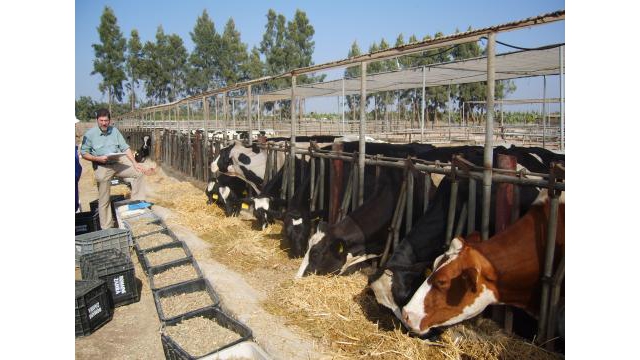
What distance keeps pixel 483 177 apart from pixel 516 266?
2.64ft

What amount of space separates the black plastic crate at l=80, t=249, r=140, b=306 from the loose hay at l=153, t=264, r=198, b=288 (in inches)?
9.8

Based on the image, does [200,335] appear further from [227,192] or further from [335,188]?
A: [227,192]

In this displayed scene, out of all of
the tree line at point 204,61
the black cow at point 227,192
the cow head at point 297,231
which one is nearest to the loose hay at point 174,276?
the cow head at point 297,231

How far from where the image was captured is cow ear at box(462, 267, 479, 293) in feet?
10.7

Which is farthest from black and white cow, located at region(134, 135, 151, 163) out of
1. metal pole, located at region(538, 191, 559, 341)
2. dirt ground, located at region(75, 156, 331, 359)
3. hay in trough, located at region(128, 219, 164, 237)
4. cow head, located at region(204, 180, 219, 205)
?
metal pole, located at region(538, 191, 559, 341)

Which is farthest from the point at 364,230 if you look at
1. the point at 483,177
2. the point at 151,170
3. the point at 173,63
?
the point at 173,63

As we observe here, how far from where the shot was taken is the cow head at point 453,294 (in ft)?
11.1

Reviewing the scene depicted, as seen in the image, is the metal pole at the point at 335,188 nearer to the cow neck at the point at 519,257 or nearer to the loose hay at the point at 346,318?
the loose hay at the point at 346,318

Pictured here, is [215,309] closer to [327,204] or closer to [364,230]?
[364,230]

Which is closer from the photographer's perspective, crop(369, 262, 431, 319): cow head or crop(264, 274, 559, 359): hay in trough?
crop(264, 274, 559, 359): hay in trough

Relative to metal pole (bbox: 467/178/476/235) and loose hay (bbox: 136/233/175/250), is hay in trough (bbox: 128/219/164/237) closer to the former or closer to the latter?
loose hay (bbox: 136/233/175/250)

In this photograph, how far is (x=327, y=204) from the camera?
279 inches

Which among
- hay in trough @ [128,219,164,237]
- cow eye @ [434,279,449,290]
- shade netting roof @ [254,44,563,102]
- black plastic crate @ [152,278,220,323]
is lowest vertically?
black plastic crate @ [152,278,220,323]

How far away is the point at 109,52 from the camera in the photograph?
4950 cm
